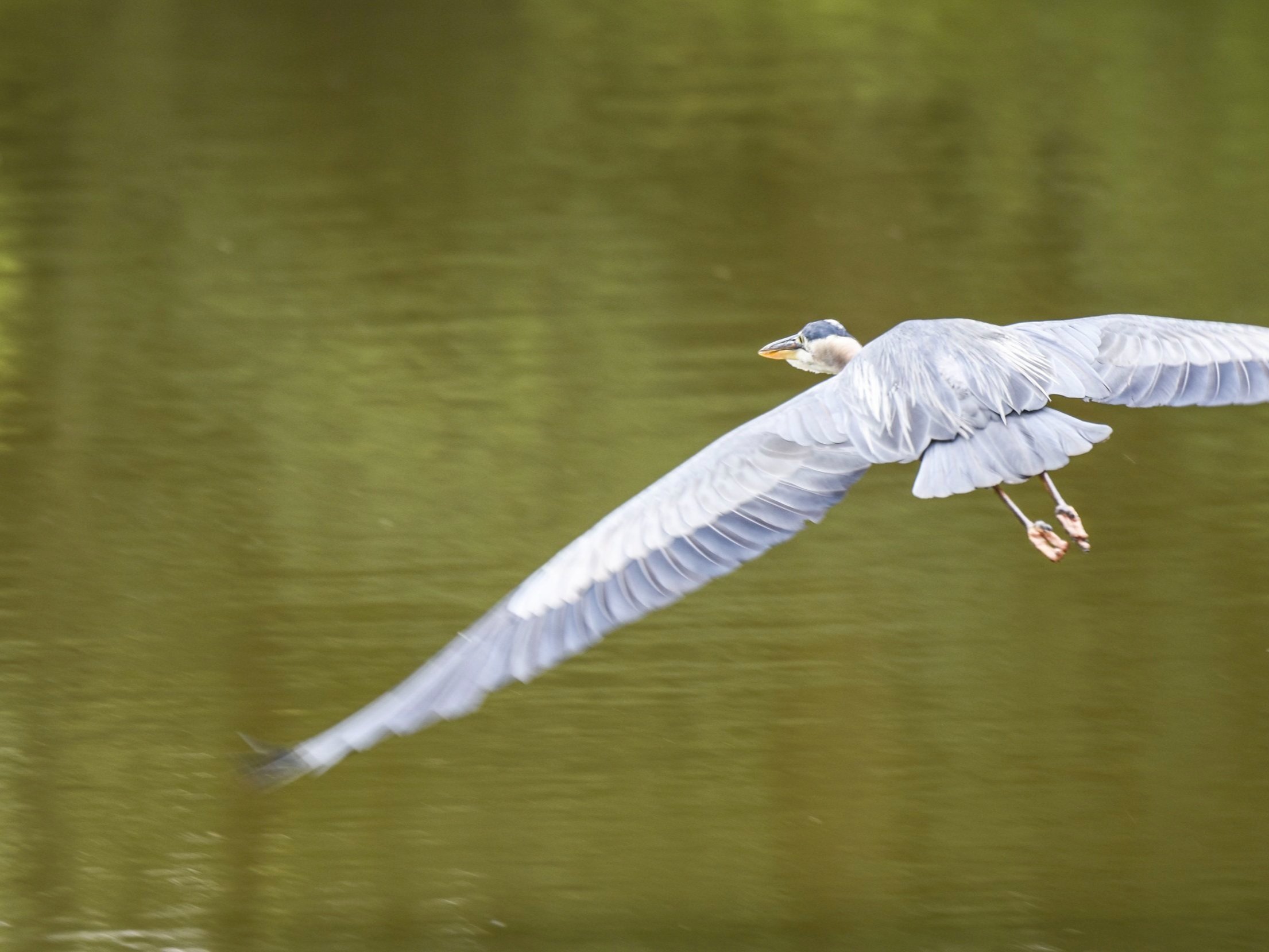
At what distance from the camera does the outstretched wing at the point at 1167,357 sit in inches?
126

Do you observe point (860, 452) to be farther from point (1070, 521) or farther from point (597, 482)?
point (597, 482)

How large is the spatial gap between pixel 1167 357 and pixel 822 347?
979mm

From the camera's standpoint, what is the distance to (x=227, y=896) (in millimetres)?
4648

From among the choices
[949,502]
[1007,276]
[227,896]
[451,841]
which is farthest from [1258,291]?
[227,896]

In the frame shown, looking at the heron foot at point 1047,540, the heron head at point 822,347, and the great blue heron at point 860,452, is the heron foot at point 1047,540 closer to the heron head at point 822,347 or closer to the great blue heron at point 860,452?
the great blue heron at point 860,452

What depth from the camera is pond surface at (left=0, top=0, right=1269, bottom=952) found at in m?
4.59

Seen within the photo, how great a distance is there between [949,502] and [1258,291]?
6.72 ft

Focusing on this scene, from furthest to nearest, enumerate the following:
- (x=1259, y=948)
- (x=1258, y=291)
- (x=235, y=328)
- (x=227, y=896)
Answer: (x=235, y=328), (x=1258, y=291), (x=227, y=896), (x=1259, y=948)

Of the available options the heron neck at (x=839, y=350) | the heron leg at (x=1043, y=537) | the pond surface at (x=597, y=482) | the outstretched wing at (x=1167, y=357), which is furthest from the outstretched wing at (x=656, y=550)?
the pond surface at (x=597, y=482)

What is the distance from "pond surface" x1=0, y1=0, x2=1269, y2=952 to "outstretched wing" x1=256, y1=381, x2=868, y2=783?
6.24 ft

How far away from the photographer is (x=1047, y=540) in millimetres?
3180

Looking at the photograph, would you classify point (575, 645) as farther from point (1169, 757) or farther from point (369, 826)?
point (1169, 757)

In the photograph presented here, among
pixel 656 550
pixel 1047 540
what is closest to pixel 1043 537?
pixel 1047 540

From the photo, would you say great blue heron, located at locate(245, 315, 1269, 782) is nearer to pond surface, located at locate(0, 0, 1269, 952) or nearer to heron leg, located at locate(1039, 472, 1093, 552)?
heron leg, located at locate(1039, 472, 1093, 552)
